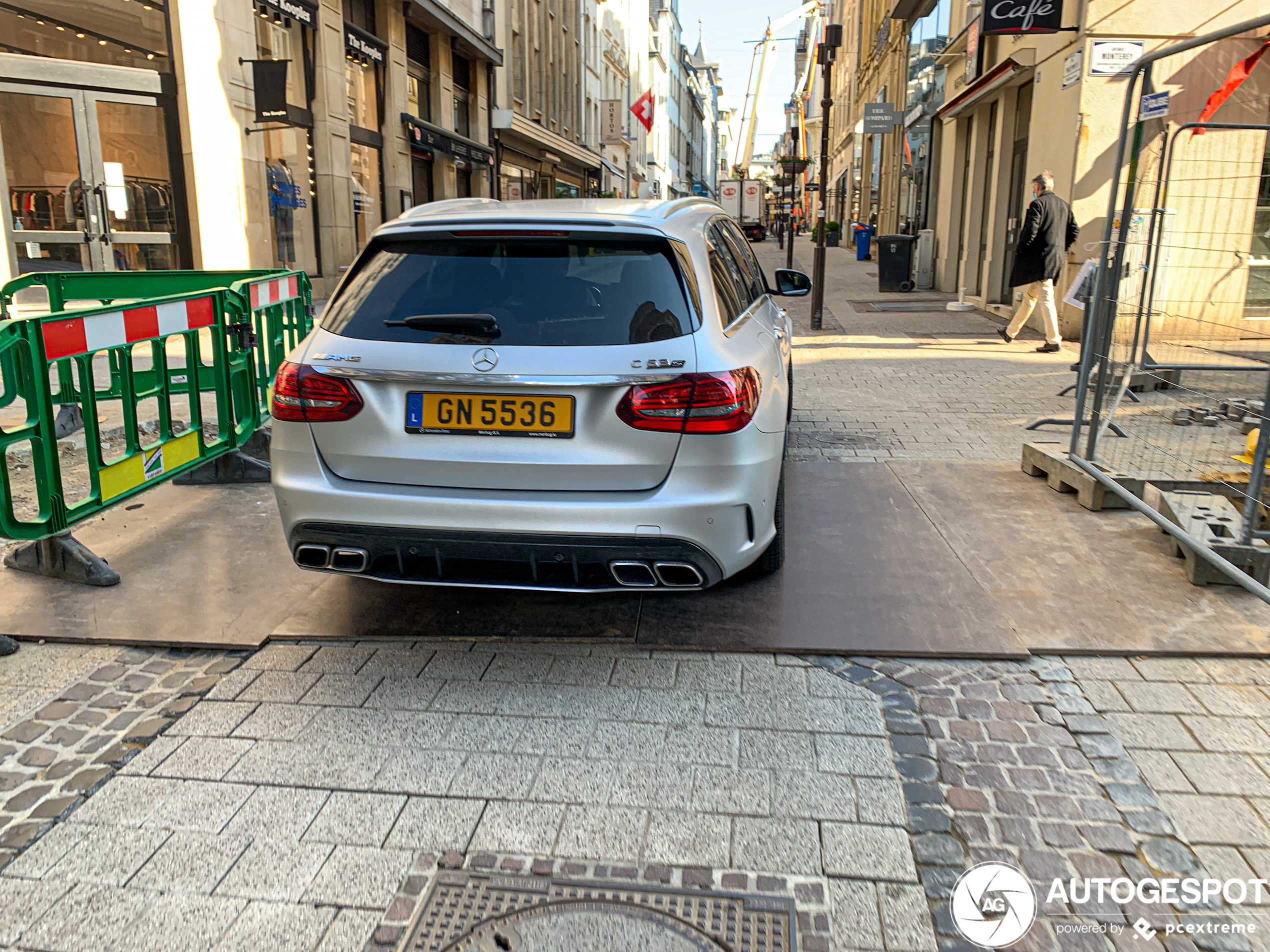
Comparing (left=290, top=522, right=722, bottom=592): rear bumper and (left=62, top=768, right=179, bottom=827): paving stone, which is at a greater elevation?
(left=290, top=522, right=722, bottom=592): rear bumper

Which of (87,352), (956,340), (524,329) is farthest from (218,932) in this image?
(956,340)

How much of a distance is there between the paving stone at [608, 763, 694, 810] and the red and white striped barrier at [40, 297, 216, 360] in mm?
3162

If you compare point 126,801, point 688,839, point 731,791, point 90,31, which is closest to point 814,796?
point 731,791

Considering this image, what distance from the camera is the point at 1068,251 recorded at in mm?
12719

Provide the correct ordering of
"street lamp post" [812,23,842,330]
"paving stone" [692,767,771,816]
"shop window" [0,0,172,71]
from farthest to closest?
1. "street lamp post" [812,23,842,330]
2. "shop window" [0,0,172,71]
3. "paving stone" [692,767,771,816]

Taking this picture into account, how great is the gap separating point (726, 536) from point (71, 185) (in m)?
12.7

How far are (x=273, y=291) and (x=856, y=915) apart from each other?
5.87 metres

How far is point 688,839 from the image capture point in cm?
266

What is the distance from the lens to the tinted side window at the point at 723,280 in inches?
153

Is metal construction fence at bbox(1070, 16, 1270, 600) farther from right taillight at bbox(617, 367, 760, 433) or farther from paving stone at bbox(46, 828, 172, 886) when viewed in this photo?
paving stone at bbox(46, 828, 172, 886)

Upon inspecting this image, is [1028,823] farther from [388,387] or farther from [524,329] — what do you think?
[388,387]

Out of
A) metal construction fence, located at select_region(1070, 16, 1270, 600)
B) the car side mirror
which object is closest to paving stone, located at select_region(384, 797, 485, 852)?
metal construction fence, located at select_region(1070, 16, 1270, 600)

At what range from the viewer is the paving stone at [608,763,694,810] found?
284cm

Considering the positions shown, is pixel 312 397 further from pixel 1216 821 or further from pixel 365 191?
pixel 365 191
